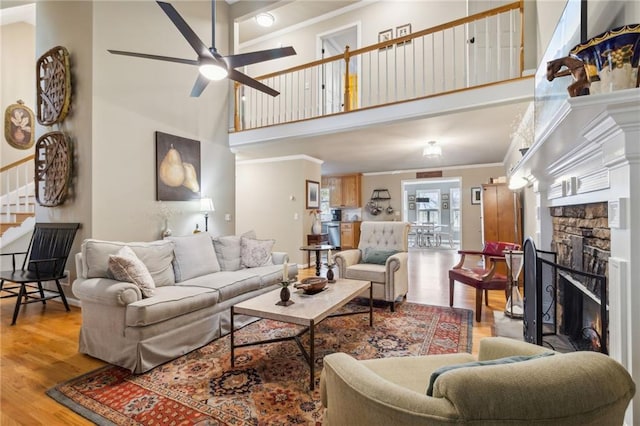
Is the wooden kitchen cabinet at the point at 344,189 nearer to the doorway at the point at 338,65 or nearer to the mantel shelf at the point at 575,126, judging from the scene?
the doorway at the point at 338,65

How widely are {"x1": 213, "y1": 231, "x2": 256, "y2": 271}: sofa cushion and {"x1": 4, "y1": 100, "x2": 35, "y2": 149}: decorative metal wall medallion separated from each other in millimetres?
5144

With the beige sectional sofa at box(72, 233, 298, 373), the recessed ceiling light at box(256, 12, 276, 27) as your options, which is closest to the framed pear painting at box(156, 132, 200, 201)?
the beige sectional sofa at box(72, 233, 298, 373)

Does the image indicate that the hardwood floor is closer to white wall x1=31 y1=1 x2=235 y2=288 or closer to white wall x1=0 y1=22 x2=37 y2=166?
white wall x1=31 y1=1 x2=235 y2=288

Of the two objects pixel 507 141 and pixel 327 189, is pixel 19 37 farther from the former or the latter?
pixel 507 141

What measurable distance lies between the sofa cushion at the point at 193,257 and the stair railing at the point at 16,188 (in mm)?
4046

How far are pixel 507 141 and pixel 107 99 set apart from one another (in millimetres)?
6218

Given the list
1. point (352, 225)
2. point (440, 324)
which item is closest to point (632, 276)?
point (440, 324)

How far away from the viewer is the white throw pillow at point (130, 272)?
2.38 metres

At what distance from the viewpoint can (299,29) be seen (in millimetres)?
6789

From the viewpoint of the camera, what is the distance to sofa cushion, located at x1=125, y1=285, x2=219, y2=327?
7.08 ft

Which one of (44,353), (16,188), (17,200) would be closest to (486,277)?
(44,353)

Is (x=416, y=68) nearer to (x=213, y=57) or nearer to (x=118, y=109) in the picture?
(x=213, y=57)

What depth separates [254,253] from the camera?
3.83 meters

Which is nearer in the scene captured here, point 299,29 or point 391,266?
point 391,266
